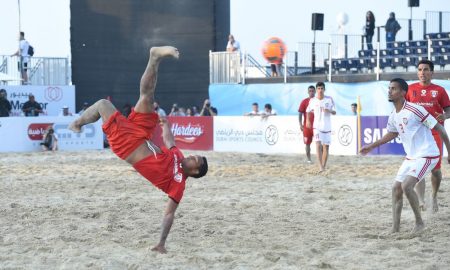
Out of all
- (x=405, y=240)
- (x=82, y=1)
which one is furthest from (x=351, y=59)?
(x=405, y=240)

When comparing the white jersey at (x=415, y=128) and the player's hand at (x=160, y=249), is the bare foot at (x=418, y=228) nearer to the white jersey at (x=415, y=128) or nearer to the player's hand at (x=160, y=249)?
the white jersey at (x=415, y=128)

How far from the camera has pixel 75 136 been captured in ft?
79.3

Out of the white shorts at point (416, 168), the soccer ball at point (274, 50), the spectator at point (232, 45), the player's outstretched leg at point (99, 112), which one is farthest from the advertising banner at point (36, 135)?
the white shorts at point (416, 168)

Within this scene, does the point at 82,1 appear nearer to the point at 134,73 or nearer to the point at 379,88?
the point at 134,73

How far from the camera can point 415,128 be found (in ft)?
28.8

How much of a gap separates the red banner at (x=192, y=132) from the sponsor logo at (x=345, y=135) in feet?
13.5

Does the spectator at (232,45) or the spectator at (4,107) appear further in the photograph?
the spectator at (232,45)

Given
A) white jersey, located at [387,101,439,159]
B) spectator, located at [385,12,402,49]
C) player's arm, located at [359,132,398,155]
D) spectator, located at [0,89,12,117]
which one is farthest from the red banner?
white jersey, located at [387,101,439,159]

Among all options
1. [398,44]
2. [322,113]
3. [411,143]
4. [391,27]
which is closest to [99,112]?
[411,143]

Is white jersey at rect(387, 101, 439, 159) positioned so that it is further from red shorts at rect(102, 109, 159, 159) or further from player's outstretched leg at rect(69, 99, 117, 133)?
player's outstretched leg at rect(69, 99, 117, 133)

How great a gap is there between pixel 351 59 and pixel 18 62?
1031 centimetres

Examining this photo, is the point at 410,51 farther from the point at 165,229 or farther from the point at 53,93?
the point at 165,229

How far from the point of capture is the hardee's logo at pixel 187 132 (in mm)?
24109

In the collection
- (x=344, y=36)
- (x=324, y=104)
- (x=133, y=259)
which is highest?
(x=344, y=36)
